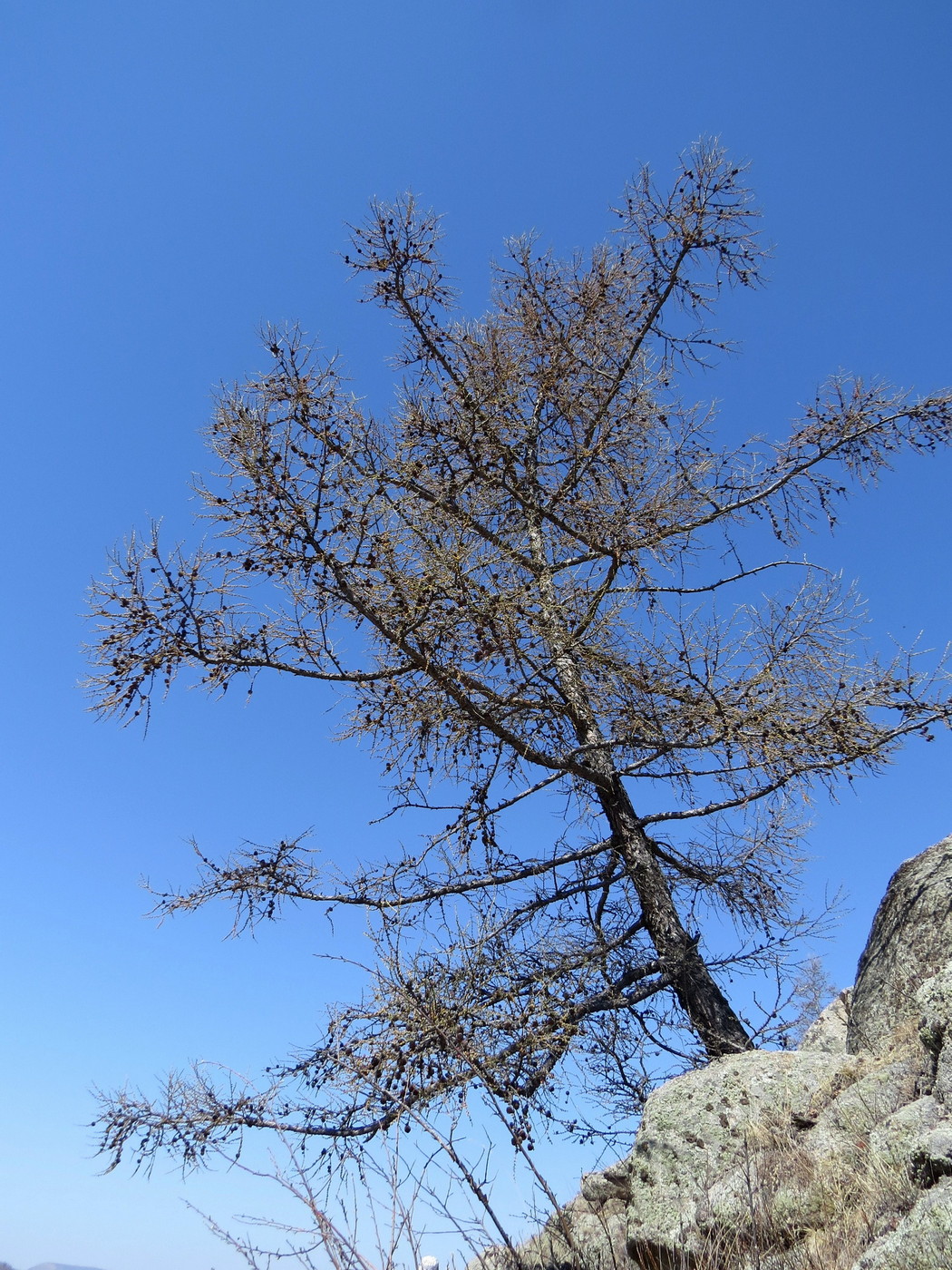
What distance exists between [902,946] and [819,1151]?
57.7 inches

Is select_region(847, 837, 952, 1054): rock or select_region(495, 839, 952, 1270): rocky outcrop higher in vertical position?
select_region(847, 837, 952, 1054): rock

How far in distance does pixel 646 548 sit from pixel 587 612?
0.79 m

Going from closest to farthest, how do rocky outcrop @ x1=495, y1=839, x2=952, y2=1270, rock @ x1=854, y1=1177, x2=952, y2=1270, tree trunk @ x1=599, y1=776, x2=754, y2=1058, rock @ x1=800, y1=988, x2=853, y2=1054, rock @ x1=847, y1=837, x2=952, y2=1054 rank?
rock @ x1=854, y1=1177, x2=952, y2=1270 → rocky outcrop @ x1=495, y1=839, x2=952, y2=1270 → rock @ x1=847, y1=837, x2=952, y2=1054 → tree trunk @ x1=599, y1=776, x2=754, y2=1058 → rock @ x1=800, y1=988, x2=853, y2=1054

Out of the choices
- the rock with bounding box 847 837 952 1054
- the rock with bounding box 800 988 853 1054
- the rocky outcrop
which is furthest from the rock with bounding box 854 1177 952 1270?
the rock with bounding box 800 988 853 1054

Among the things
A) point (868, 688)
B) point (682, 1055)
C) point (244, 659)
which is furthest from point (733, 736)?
point (244, 659)

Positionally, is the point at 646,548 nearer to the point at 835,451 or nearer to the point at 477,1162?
the point at 835,451

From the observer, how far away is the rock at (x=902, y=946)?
14.3 ft

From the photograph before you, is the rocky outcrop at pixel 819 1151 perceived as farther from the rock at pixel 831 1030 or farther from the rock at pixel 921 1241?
the rock at pixel 831 1030

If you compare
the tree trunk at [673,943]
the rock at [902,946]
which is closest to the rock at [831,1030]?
the tree trunk at [673,943]

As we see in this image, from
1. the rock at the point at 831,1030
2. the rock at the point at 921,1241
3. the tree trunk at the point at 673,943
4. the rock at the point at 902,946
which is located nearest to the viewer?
the rock at the point at 921,1241

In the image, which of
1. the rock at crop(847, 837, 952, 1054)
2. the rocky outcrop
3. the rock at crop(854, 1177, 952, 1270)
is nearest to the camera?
the rock at crop(854, 1177, 952, 1270)

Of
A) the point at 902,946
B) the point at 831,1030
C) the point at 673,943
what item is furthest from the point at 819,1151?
the point at 831,1030

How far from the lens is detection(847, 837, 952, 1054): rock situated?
14.3 feet

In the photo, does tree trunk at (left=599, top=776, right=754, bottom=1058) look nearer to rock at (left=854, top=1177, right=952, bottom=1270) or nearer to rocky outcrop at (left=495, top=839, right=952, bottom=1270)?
rocky outcrop at (left=495, top=839, right=952, bottom=1270)
